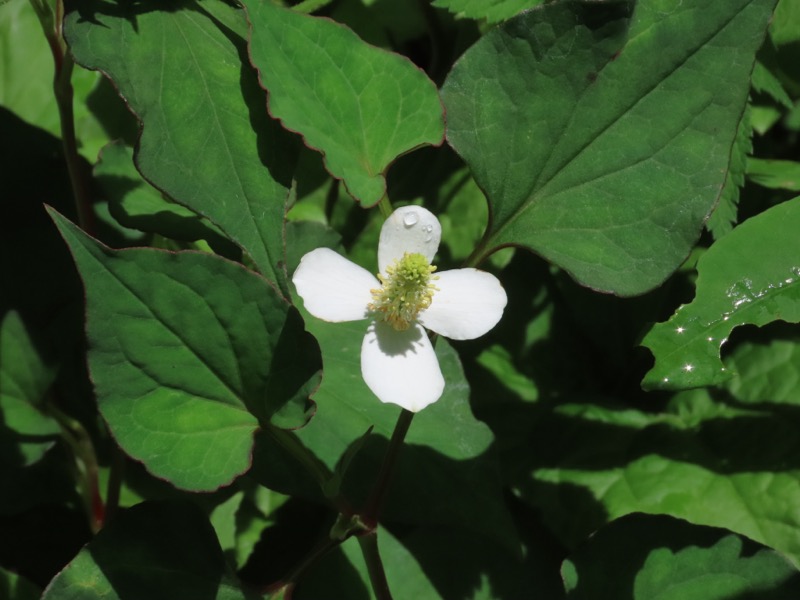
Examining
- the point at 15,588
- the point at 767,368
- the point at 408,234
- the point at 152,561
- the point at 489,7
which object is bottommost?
the point at 15,588

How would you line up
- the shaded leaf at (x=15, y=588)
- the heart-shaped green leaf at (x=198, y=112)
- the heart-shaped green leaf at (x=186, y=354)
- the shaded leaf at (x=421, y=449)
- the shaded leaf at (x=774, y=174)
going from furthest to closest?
the shaded leaf at (x=774, y=174) < the shaded leaf at (x=15, y=588) < the shaded leaf at (x=421, y=449) < the heart-shaped green leaf at (x=198, y=112) < the heart-shaped green leaf at (x=186, y=354)

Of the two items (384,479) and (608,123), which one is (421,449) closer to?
(384,479)

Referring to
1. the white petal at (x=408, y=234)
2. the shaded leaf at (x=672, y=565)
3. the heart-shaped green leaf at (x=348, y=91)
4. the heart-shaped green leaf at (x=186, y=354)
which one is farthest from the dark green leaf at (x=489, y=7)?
the shaded leaf at (x=672, y=565)

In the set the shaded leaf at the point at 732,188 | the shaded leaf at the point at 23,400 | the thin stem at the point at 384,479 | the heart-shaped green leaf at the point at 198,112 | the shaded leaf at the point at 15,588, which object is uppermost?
the heart-shaped green leaf at the point at 198,112

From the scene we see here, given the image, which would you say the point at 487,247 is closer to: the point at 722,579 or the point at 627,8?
the point at 627,8

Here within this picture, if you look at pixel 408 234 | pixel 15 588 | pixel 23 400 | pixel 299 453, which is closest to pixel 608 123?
pixel 408 234

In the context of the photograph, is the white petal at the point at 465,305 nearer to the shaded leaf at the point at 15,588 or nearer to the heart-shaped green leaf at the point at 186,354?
the heart-shaped green leaf at the point at 186,354
